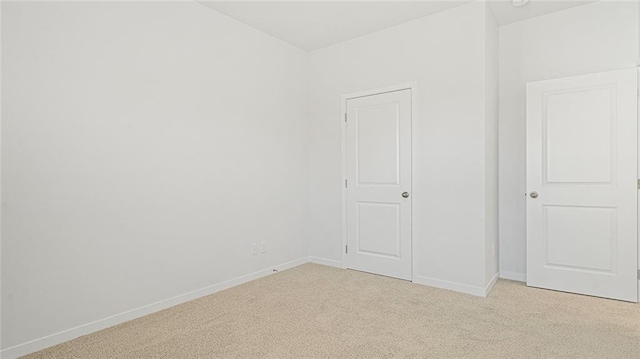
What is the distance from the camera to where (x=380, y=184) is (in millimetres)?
3650

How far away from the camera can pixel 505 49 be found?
3529 mm

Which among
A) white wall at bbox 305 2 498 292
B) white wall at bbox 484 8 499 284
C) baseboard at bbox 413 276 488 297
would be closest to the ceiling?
white wall at bbox 305 2 498 292

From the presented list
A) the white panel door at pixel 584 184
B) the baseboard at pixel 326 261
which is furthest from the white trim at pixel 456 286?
the baseboard at pixel 326 261

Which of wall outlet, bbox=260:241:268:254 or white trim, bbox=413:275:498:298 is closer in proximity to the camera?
white trim, bbox=413:275:498:298

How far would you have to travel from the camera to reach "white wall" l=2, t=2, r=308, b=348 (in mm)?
2061

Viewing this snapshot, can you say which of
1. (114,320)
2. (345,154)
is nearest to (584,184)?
(345,154)

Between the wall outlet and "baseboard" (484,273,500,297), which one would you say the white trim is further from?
the wall outlet

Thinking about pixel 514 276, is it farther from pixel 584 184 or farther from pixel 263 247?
pixel 263 247

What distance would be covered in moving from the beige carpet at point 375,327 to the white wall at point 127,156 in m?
0.31

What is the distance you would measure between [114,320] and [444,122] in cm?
319

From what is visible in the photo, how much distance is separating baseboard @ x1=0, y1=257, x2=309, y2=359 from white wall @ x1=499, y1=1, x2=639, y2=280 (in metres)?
2.67

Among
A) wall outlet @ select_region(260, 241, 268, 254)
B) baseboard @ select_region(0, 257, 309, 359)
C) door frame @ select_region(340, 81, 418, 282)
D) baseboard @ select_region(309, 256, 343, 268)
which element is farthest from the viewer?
baseboard @ select_region(309, 256, 343, 268)

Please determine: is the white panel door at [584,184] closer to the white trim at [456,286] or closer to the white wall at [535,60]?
the white wall at [535,60]

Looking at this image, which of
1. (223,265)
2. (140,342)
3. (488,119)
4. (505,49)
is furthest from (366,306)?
(505,49)
